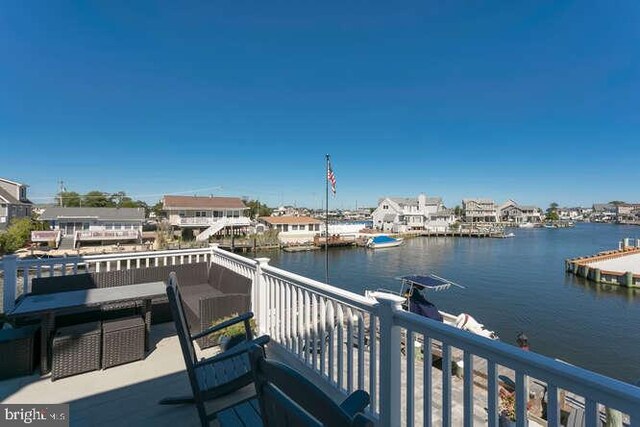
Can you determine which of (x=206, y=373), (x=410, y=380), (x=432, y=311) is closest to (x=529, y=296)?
(x=432, y=311)

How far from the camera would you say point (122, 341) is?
8.74 feet

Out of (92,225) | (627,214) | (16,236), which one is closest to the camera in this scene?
(16,236)

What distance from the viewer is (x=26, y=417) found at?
2.01 m

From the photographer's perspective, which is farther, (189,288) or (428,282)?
(428,282)

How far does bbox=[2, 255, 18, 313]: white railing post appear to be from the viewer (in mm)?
3004

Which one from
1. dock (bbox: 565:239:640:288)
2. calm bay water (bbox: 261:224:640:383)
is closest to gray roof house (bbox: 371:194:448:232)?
calm bay water (bbox: 261:224:640:383)

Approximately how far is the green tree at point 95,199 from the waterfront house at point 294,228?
2580cm

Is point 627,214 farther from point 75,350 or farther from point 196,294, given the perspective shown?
point 75,350

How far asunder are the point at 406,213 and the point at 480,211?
82.9ft

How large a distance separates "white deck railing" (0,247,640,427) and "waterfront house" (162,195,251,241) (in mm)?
24902

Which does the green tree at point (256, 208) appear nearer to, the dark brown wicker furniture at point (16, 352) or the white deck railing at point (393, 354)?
the white deck railing at point (393, 354)

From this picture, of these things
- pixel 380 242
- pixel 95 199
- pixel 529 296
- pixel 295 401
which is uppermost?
pixel 95 199

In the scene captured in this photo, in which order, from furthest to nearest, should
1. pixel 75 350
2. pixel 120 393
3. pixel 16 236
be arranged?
pixel 16 236 < pixel 75 350 < pixel 120 393

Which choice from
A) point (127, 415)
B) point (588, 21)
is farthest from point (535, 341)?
point (127, 415)
